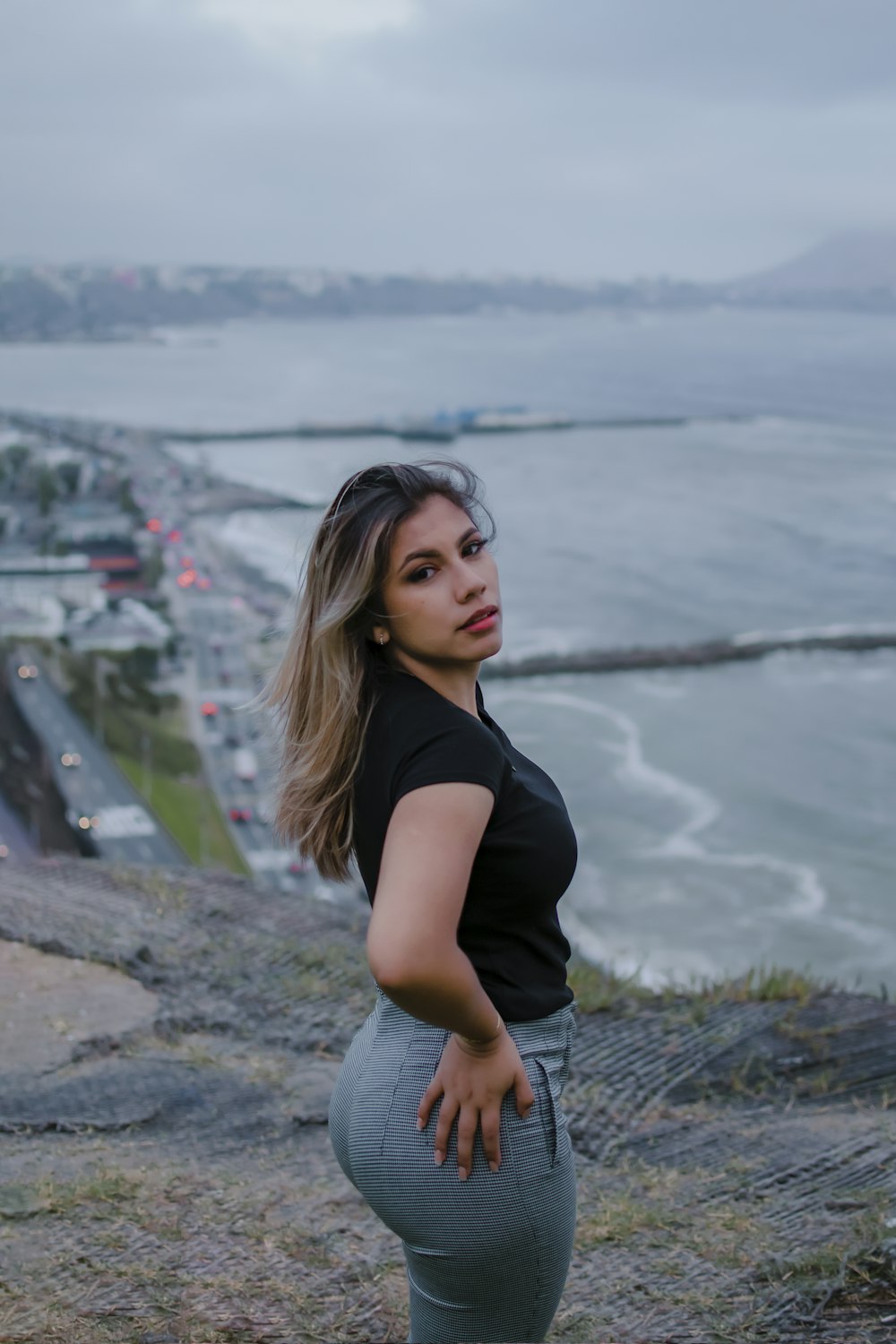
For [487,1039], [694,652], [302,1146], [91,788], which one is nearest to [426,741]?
[487,1039]

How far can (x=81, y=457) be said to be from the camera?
64.2 metres

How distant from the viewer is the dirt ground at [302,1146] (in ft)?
9.04

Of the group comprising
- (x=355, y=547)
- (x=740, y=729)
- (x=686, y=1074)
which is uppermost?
(x=355, y=547)

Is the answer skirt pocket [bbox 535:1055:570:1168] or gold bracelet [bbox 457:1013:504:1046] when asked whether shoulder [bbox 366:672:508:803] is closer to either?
gold bracelet [bbox 457:1013:504:1046]

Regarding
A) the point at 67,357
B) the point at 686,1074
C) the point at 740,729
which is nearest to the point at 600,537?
the point at 740,729

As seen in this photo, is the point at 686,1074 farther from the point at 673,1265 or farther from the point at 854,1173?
the point at 673,1265

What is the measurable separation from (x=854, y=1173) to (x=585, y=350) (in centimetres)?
15192

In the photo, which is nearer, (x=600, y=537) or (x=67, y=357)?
(x=600, y=537)

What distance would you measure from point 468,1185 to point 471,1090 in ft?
0.48

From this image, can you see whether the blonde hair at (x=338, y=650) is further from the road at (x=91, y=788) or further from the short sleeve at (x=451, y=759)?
the road at (x=91, y=788)

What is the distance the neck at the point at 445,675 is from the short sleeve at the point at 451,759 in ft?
0.46

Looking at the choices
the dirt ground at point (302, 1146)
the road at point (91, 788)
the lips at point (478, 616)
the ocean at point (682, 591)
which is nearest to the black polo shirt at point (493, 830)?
the lips at point (478, 616)

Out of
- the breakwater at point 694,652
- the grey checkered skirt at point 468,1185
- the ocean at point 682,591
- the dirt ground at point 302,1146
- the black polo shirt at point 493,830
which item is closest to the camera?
the black polo shirt at point 493,830

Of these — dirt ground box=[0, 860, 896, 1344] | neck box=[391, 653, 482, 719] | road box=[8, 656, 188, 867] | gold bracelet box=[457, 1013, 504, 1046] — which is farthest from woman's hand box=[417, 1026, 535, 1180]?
road box=[8, 656, 188, 867]
